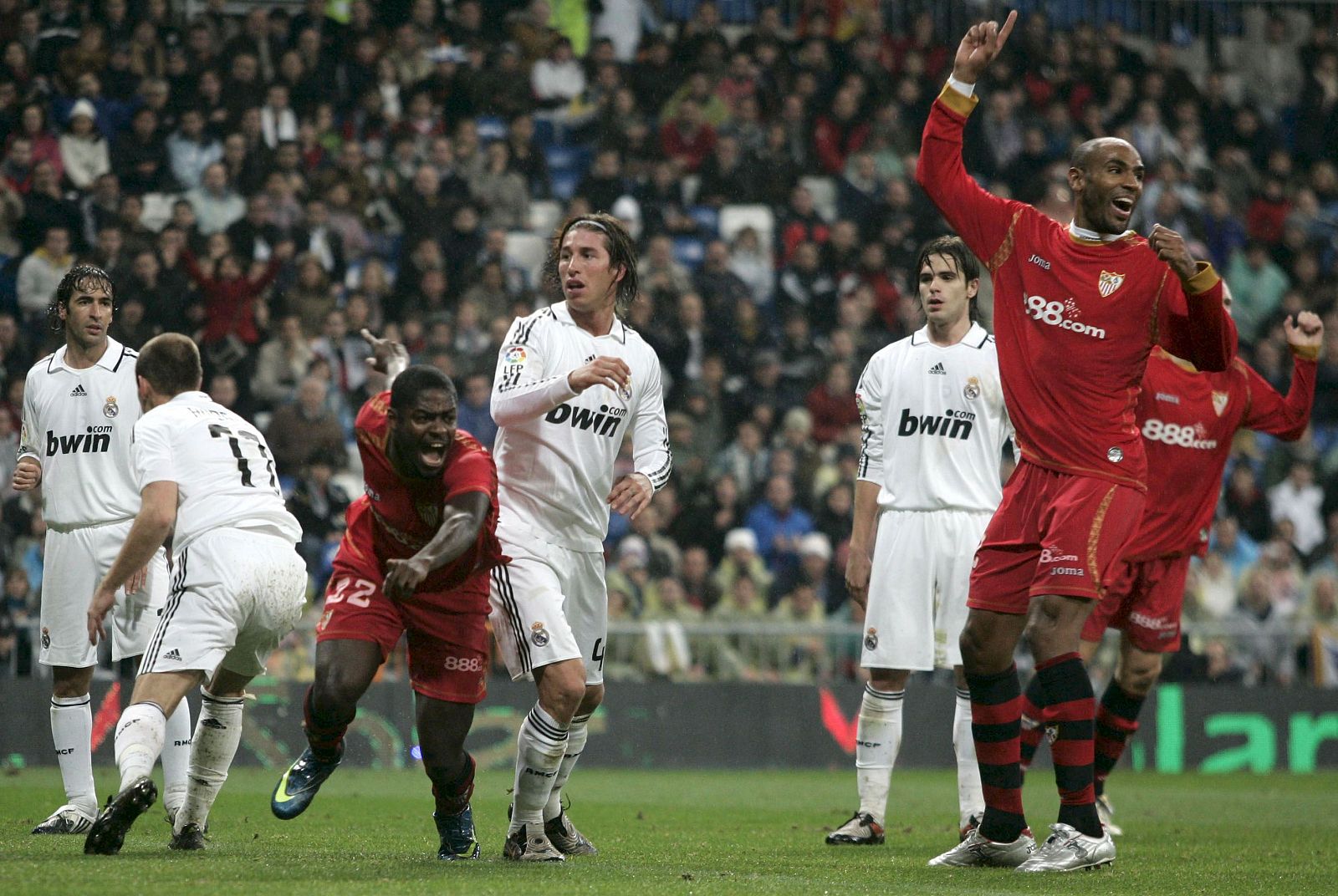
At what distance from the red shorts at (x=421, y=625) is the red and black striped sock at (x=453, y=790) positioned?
293mm

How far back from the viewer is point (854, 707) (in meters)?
16.1

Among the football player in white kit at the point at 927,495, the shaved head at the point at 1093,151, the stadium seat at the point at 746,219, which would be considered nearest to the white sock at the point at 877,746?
the football player in white kit at the point at 927,495

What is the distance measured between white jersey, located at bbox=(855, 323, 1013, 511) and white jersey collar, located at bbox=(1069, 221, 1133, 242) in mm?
1771

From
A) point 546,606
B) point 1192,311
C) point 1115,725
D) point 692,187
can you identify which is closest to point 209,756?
point 546,606

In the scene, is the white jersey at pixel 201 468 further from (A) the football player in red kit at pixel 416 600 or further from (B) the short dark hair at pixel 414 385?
(B) the short dark hair at pixel 414 385

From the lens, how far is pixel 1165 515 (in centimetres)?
1011

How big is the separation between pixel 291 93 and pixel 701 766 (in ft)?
27.6

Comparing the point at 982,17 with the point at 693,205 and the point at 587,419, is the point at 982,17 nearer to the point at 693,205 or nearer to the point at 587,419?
the point at 693,205

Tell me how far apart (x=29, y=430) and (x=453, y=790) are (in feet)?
11.9

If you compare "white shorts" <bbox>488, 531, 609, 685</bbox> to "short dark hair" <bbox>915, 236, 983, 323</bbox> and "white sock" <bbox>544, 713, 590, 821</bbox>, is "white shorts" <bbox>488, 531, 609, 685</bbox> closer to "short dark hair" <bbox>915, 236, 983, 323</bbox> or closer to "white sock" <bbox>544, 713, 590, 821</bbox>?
"white sock" <bbox>544, 713, 590, 821</bbox>

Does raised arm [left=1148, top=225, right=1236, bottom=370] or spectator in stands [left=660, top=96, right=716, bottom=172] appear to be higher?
spectator in stands [left=660, top=96, right=716, bottom=172]

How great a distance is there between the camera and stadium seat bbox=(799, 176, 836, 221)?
21.2 meters

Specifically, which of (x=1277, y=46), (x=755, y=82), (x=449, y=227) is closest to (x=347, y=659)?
(x=449, y=227)

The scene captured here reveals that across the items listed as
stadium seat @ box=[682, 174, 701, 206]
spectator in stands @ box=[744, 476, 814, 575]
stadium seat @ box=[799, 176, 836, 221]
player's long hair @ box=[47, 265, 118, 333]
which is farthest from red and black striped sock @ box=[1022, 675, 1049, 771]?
stadium seat @ box=[799, 176, 836, 221]
